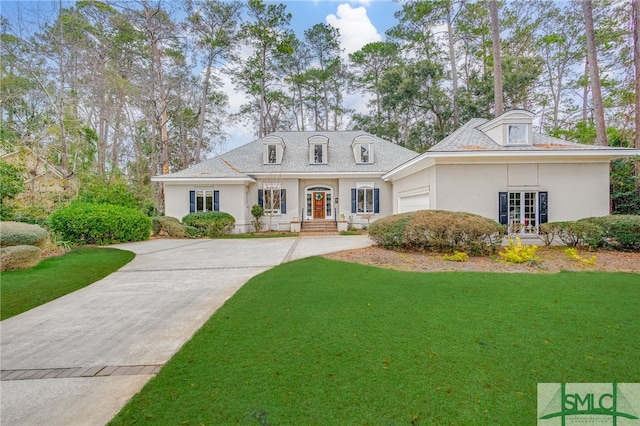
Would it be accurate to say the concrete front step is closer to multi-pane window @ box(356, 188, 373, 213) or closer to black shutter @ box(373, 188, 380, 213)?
multi-pane window @ box(356, 188, 373, 213)

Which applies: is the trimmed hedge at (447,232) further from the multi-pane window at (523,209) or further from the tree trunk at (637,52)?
the tree trunk at (637,52)

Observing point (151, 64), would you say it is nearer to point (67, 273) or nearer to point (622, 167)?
point (67, 273)

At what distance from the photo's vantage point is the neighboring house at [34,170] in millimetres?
11795

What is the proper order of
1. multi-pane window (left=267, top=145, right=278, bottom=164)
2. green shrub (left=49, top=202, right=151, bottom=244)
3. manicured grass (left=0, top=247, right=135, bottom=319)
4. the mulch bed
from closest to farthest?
manicured grass (left=0, top=247, right=135, bottom=319)
the mulch bed
green shrub (left=49, top=202, right=151, bottom=244)
multi-pane window (left=267, top=145, right=278, bottom=164)

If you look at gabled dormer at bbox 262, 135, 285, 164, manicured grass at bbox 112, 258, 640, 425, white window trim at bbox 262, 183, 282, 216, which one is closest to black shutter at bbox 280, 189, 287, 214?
white window trim at bbox 262, 183, 282, 216

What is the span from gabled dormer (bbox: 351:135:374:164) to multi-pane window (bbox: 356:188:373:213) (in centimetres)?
192

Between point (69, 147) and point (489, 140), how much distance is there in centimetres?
2072

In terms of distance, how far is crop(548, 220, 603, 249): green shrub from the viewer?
859 centimetres

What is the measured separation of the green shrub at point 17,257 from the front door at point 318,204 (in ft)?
41.9

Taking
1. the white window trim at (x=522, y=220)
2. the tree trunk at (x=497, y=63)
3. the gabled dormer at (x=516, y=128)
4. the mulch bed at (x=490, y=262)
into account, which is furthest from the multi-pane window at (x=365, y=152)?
the mulch bed at (x=490, y=262)

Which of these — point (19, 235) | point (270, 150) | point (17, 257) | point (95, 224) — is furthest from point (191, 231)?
point (17, 257)

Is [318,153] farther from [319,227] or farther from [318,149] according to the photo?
[319,227]

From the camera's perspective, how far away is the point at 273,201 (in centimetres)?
1723

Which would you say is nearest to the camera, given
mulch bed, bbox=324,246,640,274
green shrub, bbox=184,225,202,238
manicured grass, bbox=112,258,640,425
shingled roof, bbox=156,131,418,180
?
manicured grass, bbox=112,258,640,425
